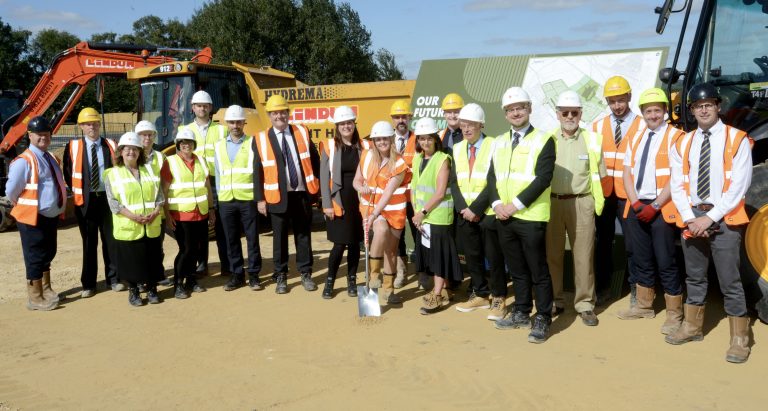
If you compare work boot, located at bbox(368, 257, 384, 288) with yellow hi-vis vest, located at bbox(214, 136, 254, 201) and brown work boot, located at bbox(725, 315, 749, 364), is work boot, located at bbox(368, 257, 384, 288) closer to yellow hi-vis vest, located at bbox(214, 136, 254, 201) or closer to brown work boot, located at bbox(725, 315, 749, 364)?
yellow hi-vis vest, located at bbox(214, 136, 254, 201)

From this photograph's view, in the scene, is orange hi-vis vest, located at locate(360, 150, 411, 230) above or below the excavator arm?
below

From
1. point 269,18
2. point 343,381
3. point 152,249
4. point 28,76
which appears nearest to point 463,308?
point 343,381

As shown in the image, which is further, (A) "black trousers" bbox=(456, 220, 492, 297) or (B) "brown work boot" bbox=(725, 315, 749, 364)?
(A) "black trousers" bbox=(456, 220, 492, 297)

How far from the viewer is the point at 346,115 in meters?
6.04

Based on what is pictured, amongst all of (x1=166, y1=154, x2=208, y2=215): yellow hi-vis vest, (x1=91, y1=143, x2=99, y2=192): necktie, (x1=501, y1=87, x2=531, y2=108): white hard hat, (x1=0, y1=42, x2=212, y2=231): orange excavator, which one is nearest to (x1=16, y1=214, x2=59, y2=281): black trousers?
(x1=91, y1=143, x2=99, y2=192): necktie

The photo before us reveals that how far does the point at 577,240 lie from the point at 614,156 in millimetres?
792

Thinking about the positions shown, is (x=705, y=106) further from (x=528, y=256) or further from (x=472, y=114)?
(x=472, y=114)

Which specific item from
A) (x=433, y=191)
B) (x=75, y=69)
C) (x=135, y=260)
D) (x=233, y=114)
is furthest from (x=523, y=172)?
(x=75, y=69)

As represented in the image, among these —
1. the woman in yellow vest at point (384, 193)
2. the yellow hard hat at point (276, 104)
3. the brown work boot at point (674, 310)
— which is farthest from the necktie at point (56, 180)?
the brown work boot at point (674, 310)

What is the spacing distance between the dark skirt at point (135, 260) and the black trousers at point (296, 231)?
1.20 metres

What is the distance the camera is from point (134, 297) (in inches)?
248

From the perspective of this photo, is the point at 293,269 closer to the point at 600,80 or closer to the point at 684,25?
the point at 600,80

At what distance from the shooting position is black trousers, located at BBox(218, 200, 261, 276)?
6629 millimetres

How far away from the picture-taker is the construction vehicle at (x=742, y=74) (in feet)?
16.3
